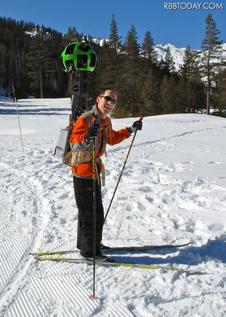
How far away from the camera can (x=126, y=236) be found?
211 inches

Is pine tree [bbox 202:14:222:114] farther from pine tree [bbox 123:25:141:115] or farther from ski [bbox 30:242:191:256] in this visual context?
ski [bbox 30:242:191:256]

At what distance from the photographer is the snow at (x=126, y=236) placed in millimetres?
3648

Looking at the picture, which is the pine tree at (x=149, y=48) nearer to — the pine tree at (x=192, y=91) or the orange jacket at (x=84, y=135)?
the pine tree at (x=192, y=91)

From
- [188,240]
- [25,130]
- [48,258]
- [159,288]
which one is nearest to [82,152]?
[48,258]

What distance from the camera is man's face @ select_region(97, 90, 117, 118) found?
4.36 metres

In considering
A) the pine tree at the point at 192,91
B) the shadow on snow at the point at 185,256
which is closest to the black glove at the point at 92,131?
the shadow on snow at the point at 185,256

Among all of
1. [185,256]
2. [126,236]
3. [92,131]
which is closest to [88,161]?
[92,131]

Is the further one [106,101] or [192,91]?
[192,91]

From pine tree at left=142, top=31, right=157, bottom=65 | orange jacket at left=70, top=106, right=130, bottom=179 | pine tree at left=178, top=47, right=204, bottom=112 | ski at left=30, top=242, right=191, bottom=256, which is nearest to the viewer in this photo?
orange jacket at left=70, top=106, right=130, bottom=179

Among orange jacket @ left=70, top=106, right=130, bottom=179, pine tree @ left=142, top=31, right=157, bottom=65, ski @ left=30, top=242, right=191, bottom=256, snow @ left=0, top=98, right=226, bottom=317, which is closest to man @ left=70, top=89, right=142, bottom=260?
orange jacket @ left=70, top=106, right=130, bottom=179

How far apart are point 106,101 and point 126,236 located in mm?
2100

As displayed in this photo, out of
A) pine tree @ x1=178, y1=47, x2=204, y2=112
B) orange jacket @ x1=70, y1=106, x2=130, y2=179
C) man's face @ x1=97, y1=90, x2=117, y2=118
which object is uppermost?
pine tree @ x1=178, y1=47, x2=204, y2=112

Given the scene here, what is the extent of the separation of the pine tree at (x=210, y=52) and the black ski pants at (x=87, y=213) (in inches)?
1556

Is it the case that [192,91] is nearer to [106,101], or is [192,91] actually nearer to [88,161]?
[106,101]
